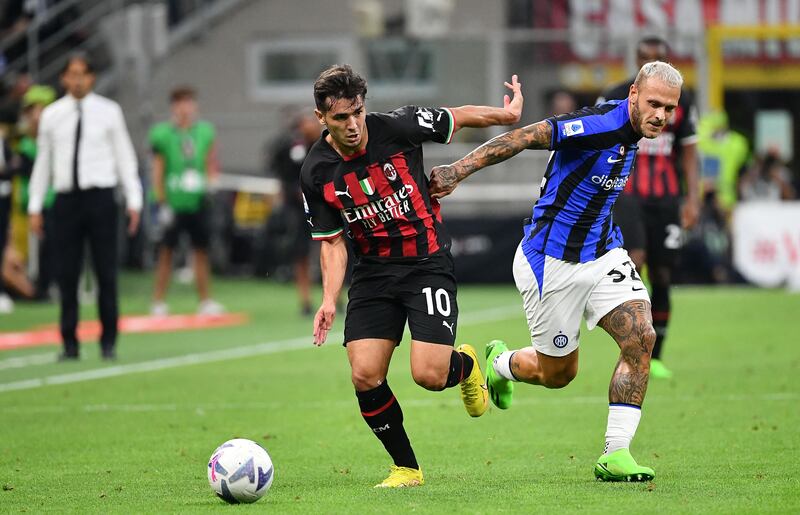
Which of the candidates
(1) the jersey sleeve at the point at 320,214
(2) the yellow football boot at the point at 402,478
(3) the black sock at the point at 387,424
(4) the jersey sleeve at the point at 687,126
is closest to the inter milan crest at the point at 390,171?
(1) the jersey sleeve at the point at 320,214

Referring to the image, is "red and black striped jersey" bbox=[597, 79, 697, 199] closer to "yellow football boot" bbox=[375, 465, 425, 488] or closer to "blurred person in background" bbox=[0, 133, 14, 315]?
"yellow football boot" bbox=[375, 465, 425, 488]

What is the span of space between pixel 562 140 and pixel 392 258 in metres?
1.05

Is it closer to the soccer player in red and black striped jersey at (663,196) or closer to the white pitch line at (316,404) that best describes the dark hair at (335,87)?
the white pitch line at (316,404)

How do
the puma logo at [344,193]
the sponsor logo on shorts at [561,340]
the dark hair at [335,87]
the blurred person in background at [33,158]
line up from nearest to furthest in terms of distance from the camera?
the dark hair at [335,87] → the puma logo at [344,193] → the sponsor logo on shorts at [561,340] → the blurred person in background at [33,158]

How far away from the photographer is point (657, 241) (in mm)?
12039

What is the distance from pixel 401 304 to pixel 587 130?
4.21ft

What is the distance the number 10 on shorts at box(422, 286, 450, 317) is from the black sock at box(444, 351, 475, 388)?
29cm

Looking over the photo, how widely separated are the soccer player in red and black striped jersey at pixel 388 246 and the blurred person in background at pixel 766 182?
58.0 feet

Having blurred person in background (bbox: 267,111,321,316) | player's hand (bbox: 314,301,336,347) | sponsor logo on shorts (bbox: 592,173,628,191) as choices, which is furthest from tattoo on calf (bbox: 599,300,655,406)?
blurred person in background (bbox: 267,111,321,316)

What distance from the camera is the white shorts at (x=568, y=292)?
798 centimetres

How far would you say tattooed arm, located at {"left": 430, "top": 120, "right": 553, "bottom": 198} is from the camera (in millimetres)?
7602

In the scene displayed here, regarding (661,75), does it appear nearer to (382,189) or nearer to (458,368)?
(382,189)

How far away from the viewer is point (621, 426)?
7.58 meters

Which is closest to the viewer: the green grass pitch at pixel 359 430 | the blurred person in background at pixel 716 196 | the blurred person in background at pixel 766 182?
the green grass pitch at pixel 359 430
